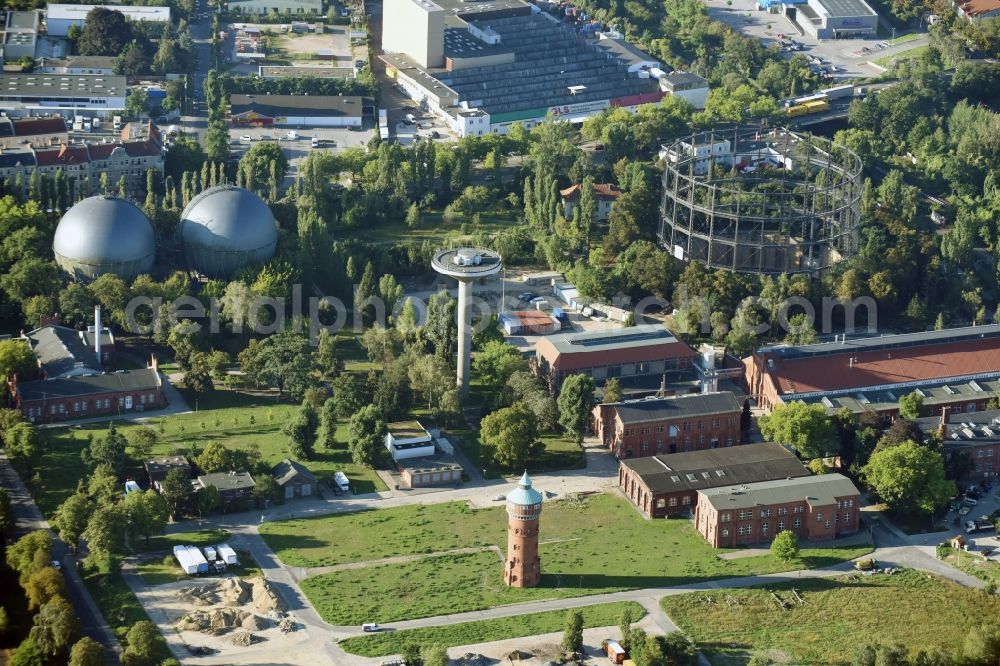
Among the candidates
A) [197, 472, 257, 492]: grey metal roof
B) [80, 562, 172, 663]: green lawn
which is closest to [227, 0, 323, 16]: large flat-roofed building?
[197, 472, 257, 492]: grey metal roof

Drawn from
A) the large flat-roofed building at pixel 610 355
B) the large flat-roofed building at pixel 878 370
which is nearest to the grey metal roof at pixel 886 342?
the large flat-roofed building at pixel 878 370

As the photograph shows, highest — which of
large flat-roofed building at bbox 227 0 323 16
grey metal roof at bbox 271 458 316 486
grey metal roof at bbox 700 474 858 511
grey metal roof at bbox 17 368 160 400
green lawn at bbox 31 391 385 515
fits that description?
large flat-roofed building at bbox 227 0 323 16

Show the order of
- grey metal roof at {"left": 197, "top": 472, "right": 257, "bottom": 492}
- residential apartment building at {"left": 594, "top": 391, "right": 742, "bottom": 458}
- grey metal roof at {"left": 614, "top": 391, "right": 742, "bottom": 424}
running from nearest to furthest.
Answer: grey metal roof at {"left": 197, "top": 472, "right": 257, "bottom": 492}, residential apartment building at {"left": 594, "top": 391, "right": 742, "bottom": 458}, grey metal roof at {"left": 614, "top": 391, "right": 742, "bottom": 424}

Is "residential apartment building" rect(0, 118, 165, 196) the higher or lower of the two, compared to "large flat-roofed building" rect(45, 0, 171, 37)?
lower

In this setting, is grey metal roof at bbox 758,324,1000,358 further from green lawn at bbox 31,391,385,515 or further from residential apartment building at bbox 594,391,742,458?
green lawn at bbox 31,391,385,515

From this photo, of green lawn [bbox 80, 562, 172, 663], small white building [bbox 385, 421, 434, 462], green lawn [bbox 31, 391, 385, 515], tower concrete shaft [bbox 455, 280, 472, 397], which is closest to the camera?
green lawn [bbox 80, 562, 172, 663]

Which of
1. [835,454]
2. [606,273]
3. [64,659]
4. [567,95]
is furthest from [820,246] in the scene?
[64,659]

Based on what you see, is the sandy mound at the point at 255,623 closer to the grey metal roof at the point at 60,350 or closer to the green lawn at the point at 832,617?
the green lawn at the point at 832,617
